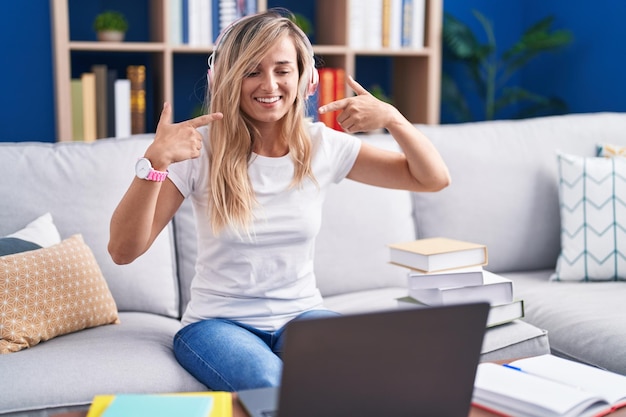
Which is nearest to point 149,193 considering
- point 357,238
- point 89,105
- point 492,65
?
point 357,238

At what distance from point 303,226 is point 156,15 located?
5.19 feet

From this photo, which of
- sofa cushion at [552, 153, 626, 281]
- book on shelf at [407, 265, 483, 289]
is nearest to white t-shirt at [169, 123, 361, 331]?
book on shelf at [407, 265, 483, 289]

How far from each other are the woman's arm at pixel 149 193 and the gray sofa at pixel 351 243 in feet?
0.80

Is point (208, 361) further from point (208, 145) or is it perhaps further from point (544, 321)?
point (544, 321)

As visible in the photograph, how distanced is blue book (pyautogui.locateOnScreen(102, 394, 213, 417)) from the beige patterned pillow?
0.69 m

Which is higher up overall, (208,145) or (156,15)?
(156,15)

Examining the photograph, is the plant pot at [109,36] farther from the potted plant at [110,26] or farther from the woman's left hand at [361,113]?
the woman's left hand at [361,113]

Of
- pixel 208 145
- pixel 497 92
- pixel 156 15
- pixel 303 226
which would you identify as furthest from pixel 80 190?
pixel 497 92

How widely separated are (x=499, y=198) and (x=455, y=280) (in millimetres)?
697

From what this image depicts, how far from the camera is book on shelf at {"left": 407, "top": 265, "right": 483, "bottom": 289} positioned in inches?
67.9

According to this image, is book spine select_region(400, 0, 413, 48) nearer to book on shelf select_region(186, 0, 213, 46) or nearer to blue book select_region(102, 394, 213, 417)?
book on shelf select_region(186, 0, 213, 46)

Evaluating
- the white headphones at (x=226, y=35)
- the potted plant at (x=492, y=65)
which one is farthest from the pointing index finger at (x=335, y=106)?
the potted plant at (x=492, y=65)

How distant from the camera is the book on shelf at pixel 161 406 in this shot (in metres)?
0.98

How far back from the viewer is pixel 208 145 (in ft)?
5.51
